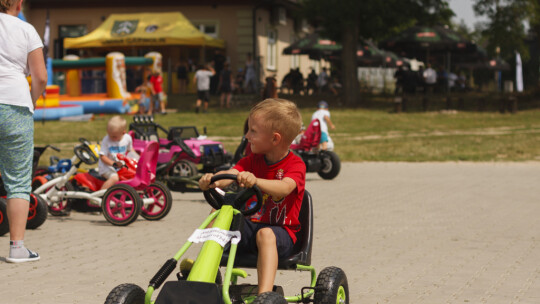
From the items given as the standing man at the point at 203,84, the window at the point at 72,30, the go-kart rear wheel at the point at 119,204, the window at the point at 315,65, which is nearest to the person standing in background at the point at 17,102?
the go-kart rear wheel at the point at 119,204

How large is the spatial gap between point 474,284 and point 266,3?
3615 cm

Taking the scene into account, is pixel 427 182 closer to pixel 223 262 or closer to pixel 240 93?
pixel 223 262

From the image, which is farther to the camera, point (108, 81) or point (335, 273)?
point (108, 81)

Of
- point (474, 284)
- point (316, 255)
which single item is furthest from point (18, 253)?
point (474, 284)

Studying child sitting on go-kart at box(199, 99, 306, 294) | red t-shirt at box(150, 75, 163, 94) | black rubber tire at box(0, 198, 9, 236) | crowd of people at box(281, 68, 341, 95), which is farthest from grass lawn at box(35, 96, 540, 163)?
child sitting on go-kart at box(199, 99, 306, 294)

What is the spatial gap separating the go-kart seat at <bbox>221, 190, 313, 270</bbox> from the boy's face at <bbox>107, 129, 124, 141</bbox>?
505cm

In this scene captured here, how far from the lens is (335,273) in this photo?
4.75 metres

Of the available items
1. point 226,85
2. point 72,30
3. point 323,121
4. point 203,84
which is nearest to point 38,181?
point 323,121

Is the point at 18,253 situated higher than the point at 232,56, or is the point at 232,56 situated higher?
the point at 232,56

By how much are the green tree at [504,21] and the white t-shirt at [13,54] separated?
3020cm

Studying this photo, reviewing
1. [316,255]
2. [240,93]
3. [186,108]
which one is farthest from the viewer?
[240,93]

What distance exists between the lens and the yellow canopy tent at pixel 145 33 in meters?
37.2

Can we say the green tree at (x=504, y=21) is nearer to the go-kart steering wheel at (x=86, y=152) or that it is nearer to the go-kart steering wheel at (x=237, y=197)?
the go-kart steering wheel at (x=86, y=152)

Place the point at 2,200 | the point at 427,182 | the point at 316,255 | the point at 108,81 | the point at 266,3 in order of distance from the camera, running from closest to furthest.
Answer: the point at 316,255 → the point at 2,200 → the point at 427,182 → the point at 108,81 → the point at 266,3
